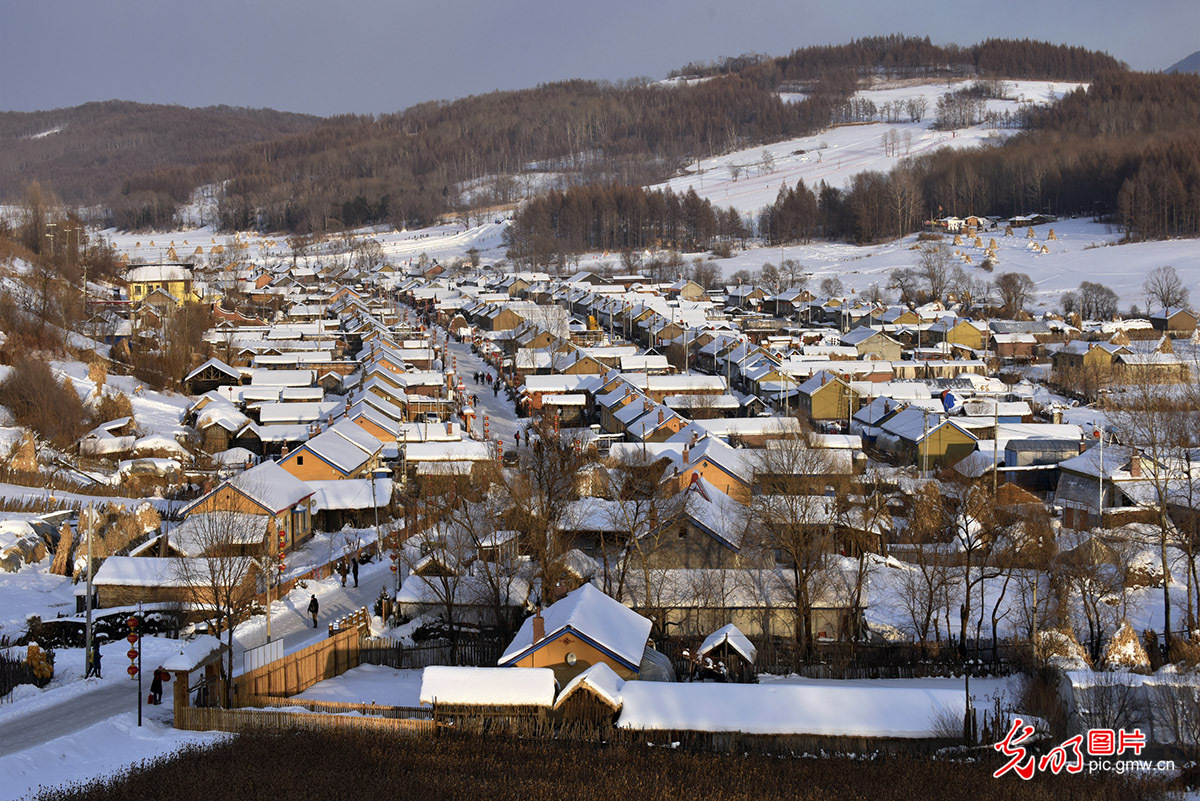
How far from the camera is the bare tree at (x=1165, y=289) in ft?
137

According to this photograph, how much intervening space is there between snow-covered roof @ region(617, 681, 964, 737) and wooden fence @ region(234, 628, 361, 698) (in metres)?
3.34

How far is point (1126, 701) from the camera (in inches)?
379

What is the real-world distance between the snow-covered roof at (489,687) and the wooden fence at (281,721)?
0.93 ft

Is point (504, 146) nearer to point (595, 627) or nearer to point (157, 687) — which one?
point (595, 627)

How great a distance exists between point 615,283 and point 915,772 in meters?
47.0

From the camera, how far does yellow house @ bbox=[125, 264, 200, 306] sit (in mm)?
45625

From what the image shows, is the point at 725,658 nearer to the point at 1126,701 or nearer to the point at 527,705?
the point at 527,705

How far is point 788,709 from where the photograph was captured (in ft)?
30.9

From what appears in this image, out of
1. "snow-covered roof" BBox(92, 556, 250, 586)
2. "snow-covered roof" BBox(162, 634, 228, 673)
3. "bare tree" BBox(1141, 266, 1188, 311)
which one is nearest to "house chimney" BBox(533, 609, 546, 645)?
"snow-covered roof" BBox(162, 634, 228, 673)

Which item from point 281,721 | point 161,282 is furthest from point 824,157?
point 281,721

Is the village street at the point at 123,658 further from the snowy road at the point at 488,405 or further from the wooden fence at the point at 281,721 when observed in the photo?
the snowy road at the point at 488,405

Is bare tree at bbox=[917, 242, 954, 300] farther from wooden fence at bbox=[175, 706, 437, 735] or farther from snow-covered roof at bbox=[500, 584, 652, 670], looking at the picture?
wooden fence at bbox=[175, 706, 437, 735]

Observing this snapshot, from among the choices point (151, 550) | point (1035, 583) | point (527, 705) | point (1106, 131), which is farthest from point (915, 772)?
point (1106, 131)

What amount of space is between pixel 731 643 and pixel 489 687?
321 centimetres
